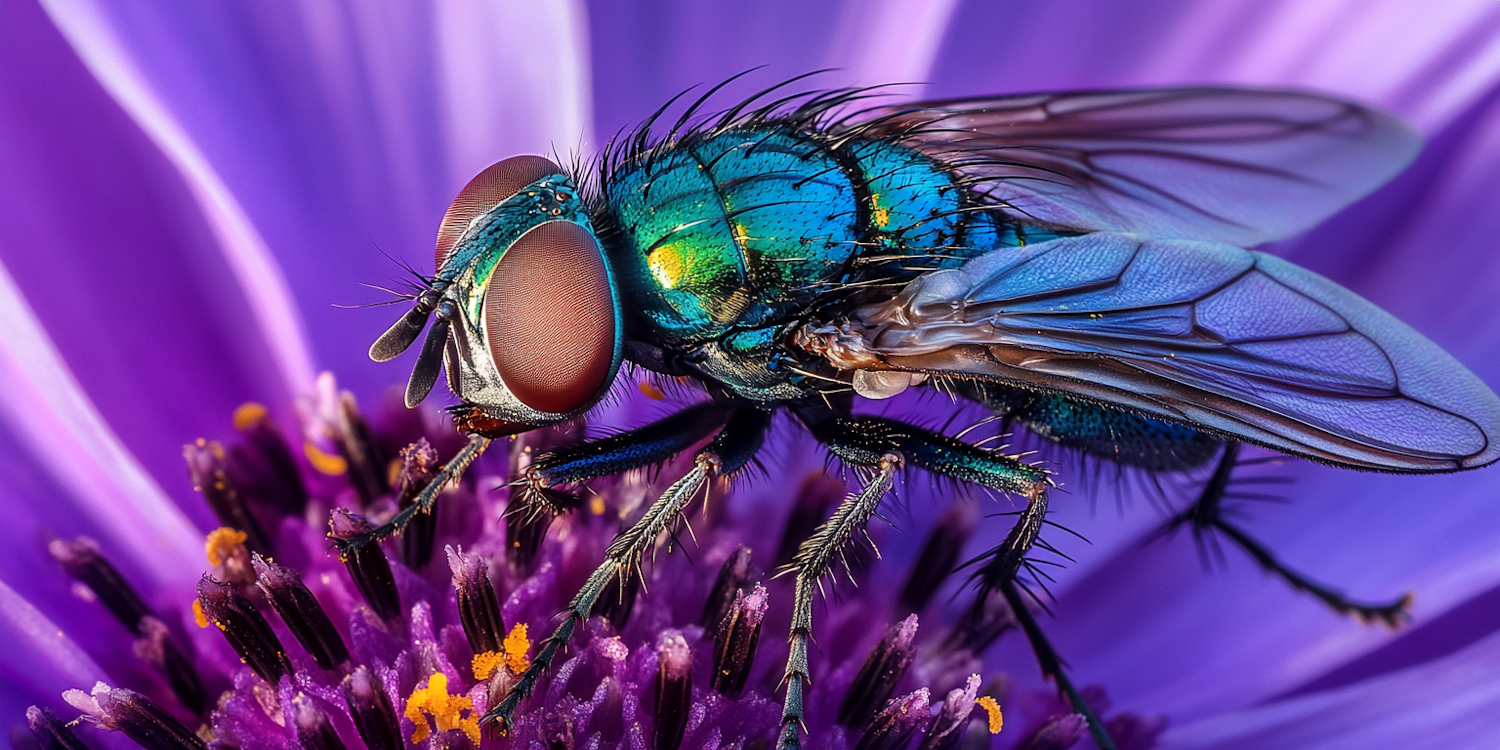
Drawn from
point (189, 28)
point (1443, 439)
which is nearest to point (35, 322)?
point (189, 28)

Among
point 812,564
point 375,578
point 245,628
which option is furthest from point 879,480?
point 245,628

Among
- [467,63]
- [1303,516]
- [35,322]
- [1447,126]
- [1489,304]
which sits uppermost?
[467,63]

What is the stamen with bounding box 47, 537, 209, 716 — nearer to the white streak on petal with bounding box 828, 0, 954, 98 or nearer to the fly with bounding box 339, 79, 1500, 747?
the fly with bounding box 339, 79, 1500, 747

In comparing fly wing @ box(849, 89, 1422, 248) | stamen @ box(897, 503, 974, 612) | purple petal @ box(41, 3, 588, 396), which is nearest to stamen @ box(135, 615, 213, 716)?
purple petal @ box(41, 3, 588, 396)

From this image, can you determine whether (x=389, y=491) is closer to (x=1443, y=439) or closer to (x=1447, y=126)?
(x=1443, y=439)

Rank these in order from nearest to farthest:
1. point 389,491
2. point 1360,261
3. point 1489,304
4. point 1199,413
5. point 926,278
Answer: point 1199,413
point 926,278
point 389,491
point 1489,304
point 1360,261

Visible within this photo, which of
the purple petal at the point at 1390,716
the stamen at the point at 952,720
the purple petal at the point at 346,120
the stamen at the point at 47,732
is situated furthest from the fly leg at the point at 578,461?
the purple petal at the point at 1390,716

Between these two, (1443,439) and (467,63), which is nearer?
(1443,439)
